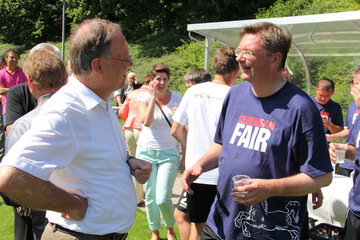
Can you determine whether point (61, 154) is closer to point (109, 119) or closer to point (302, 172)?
point (109, 119)

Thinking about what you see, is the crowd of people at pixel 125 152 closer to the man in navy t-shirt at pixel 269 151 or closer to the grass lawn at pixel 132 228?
the man in navy t-shirt at pixel 269 151

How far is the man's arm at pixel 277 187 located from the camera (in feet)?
6.66

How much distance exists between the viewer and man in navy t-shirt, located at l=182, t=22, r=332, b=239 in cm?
210

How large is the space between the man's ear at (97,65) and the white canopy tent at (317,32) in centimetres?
401

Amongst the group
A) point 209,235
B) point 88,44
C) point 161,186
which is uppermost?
point 88,44

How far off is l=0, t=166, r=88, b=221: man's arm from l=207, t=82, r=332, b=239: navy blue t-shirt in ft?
3.30

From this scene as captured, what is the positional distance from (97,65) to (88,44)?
0.38ft

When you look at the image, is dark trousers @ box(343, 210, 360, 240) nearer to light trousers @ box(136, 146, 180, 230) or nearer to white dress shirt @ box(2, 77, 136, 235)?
white dress shirt @ box(2, 77, 136, 235)

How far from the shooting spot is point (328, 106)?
585 centimetres

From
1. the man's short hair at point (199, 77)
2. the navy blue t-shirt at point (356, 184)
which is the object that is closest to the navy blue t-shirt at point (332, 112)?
the man's short hair at point (199, 77)

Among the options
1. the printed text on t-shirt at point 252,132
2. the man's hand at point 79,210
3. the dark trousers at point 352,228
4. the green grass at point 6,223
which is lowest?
the green grass at point 6,223

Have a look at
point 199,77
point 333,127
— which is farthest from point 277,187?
point 333,127

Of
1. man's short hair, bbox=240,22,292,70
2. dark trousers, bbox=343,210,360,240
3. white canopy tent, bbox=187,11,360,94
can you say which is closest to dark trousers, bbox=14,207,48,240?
man's short hair, bbox=240,22,292,70

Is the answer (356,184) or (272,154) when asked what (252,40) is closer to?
(272,154)
